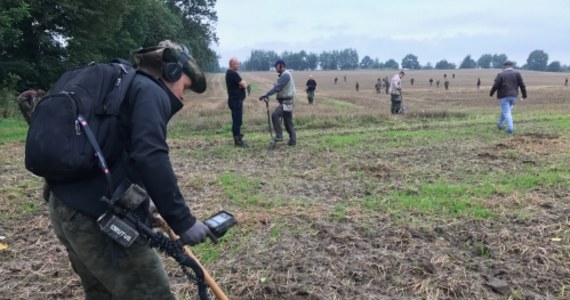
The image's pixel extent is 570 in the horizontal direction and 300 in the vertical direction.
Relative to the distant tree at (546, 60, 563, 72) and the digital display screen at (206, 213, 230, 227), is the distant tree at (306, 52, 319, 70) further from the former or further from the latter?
the digital display screen at (206, 213, 230, 227)

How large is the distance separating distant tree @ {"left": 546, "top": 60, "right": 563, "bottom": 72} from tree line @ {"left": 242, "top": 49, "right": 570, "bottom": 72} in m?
0.46

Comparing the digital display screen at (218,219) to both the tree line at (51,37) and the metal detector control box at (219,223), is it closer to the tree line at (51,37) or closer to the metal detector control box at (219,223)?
the metal detector control box at (219,223)

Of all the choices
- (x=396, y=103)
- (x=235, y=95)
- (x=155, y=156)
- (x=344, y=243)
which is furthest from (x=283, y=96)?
(x=155, y=156)

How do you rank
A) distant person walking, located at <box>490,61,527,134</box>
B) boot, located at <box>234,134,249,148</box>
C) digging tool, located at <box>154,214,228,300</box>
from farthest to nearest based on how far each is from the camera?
1. distant person walking, located at <box>490,61,527,134</box>
2. boot, located at <box>234,134,249,148</box>
3. digging tool, located at <box>154,214,228,300</box>

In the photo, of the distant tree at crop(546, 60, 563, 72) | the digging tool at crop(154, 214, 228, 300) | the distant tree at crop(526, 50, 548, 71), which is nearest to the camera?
the digging tool at crop(154, 214, 228, 300)

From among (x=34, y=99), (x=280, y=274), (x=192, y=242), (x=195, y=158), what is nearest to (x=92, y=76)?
(x=192, y=242)

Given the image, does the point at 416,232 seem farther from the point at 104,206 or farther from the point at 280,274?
the point at 104,206

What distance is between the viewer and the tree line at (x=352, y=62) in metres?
169

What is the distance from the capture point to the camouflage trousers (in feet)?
8.11

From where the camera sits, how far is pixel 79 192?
7.89 ft

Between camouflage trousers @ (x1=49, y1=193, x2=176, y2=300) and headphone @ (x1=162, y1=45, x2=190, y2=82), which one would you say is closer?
camouflage trousers @ (x1=49, y1=193, x2=176, y2=300)

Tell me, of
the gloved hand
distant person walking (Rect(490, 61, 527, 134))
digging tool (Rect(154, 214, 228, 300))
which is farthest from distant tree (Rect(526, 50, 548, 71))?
the gloved hand

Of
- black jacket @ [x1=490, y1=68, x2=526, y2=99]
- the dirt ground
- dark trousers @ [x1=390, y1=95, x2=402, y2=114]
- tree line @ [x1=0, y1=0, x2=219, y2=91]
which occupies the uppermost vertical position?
tree line @ [x1=0, y1=0, x2=219, y2=91]

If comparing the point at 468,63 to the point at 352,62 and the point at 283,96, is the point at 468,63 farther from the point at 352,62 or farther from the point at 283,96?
the point at 283,96
